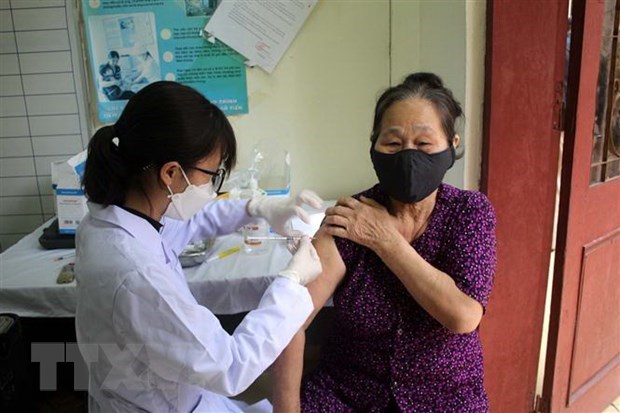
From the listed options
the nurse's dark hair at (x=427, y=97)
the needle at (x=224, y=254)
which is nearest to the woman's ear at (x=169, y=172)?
the nurse's dark hair at (x=427, y=97)

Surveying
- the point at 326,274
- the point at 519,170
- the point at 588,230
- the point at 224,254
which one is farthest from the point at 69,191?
the point at 588,230

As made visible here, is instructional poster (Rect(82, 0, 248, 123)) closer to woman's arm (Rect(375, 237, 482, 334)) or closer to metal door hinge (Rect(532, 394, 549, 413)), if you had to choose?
woman's arm (Rect(375, 237, 482, 334))

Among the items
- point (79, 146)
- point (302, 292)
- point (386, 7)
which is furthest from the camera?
point (79, 146)

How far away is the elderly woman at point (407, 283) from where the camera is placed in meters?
1.23

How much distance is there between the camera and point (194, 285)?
5.33 ft

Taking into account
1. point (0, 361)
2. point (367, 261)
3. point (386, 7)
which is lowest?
point (0, 361)

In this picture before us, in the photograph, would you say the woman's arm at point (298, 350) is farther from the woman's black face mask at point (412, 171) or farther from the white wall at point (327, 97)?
the white wall at point (327, 97)

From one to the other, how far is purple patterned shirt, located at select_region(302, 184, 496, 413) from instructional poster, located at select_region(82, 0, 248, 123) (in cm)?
136

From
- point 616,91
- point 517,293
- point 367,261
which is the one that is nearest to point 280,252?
point 367,261

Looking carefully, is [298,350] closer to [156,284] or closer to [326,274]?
[326,274]

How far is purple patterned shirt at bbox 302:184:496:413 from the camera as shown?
126cm

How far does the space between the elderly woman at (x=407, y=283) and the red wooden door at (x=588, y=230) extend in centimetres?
68

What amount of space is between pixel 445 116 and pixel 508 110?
1.67ft

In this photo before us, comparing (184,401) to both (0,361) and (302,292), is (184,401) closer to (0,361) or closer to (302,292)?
(302,292)
